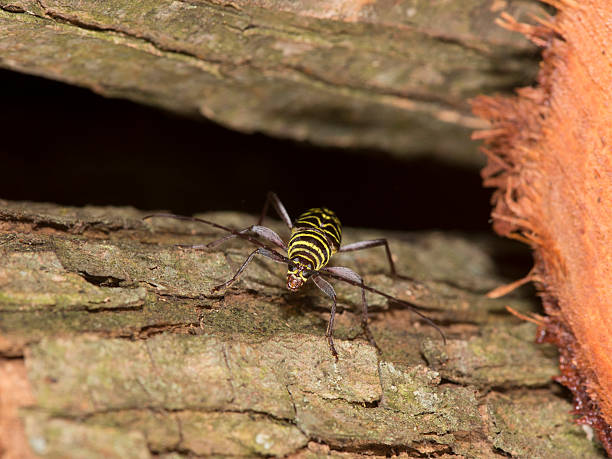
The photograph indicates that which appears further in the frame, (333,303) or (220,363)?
(333,303)

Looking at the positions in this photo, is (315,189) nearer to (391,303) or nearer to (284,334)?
(391,303)

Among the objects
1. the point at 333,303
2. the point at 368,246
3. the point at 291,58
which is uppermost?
the point at 291,58

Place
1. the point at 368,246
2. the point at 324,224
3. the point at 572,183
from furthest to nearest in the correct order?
the point at 368,246
the point at 324,224
the point at 572,183

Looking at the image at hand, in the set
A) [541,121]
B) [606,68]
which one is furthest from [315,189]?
[606,68]

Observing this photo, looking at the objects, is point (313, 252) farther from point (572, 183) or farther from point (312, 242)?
point (572, 183)

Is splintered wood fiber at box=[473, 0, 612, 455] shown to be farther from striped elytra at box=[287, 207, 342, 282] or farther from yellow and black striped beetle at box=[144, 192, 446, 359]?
striped elytra at box=[287, 207, 342, 282]

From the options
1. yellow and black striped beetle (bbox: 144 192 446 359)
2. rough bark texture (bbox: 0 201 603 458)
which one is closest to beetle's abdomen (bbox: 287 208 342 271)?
yellow and black striped beetle (bbox: 144 192 446 359)

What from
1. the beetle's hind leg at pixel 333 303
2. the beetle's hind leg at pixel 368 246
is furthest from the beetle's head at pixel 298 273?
the beetle's hind leg at pixel 368 246

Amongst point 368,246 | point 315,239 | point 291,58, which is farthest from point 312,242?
point 291,58

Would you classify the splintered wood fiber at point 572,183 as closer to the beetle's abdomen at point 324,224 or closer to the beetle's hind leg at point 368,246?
the beetle's hind leg at point 368,246
